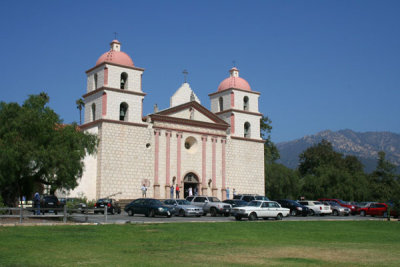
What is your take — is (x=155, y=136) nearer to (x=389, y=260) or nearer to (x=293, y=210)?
(x=293, y=210)

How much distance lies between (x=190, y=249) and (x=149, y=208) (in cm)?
1824

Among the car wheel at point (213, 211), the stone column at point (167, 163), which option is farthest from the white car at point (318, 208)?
the stone column at point (167, 163)

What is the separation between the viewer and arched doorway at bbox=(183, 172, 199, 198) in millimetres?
46688

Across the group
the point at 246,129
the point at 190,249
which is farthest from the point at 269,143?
the point at 190,249

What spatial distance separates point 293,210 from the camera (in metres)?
37.1

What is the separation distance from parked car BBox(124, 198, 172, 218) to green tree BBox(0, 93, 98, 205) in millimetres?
4854

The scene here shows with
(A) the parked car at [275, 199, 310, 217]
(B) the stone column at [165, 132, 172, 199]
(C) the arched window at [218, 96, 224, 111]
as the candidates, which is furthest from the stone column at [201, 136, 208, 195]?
(A) the parked car at [275, 199, 310, 217]

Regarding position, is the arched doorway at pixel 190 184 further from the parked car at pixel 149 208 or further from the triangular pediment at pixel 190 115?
the parked car at pixel 149 208

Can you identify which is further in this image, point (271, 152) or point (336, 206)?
point (271, 152)

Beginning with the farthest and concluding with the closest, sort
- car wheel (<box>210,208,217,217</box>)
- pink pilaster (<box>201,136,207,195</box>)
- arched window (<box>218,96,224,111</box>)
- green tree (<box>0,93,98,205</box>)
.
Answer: arched window (<box>218,96,224,111</box>)
pink pilaster (<box>201,136,207,195</box>)
car wheel (<box>210,208,217,217</box>)
green tree (<box>0,93,98,205</box>)

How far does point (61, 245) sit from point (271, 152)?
5616cm

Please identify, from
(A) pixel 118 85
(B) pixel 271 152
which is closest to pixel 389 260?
(A) pixel 118 85

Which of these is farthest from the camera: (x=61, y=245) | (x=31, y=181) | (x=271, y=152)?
(x=271, y=152)

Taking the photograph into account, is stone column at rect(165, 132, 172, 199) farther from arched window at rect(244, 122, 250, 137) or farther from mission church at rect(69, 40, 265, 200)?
arched window at rect(244, 122, 250, 137)
